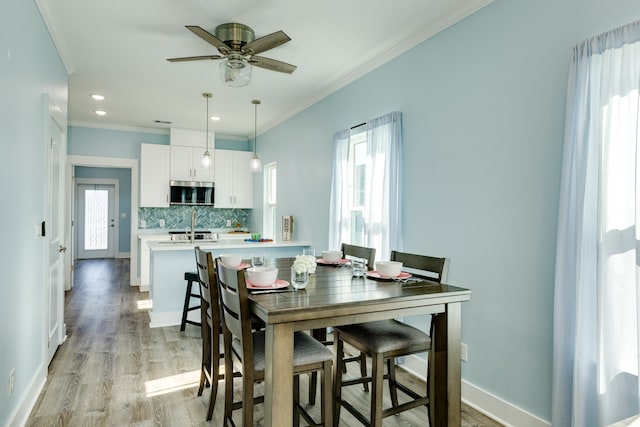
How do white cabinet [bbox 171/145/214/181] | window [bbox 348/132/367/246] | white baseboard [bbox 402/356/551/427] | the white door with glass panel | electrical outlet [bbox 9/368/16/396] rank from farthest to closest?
the white door with glass panel
white cabinet [bbox 171/145/214/181]
window [bbox 348/132/367/246]
white baseboard [bbox 402/356/551/427]
electrical outlet [bbox 9/368/16/396]

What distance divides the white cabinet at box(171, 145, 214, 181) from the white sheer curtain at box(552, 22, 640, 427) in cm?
567

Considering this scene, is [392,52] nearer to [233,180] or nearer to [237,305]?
[237,305]

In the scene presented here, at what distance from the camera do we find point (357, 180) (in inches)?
159

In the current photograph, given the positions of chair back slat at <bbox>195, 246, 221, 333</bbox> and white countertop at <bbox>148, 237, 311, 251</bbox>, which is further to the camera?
white countertop at <bbox>148, 237, 311, 251</bbox>

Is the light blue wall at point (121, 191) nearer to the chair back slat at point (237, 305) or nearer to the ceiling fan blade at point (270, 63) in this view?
the ceiling fan blade at point (270, 63)

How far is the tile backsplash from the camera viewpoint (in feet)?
22.4

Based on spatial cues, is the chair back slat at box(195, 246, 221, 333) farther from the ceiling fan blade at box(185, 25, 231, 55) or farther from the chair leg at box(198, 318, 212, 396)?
the ceiling fan blade at box(185, 25, 231, 55)

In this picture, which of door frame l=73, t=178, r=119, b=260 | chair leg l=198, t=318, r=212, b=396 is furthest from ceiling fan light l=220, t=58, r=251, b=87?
door frame l=73, t=178, r=119, b=260

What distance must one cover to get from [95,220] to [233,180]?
5.66 meters

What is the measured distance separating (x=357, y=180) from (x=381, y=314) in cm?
235

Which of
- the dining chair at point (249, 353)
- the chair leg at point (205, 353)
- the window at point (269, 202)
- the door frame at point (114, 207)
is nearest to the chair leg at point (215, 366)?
the chair leg at point (205, 353)

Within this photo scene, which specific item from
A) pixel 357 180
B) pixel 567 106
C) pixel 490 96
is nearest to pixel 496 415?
pixel 567 106

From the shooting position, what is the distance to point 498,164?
246cm

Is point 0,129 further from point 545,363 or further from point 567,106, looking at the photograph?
point 545,363
